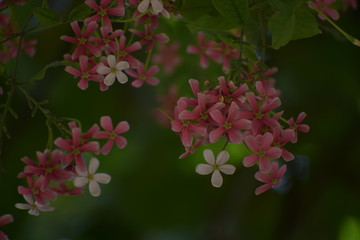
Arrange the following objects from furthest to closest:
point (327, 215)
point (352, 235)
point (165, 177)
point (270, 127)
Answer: point (165, 177) → point (327, 215) → point (352, 235) → point (270, 127)

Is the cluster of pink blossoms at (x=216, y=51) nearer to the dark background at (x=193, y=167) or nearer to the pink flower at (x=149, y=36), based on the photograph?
the pink flower at (x=149, y=36)

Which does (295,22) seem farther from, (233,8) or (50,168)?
(50,168)

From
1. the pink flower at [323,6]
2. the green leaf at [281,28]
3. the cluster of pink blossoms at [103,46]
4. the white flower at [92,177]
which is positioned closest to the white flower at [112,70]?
the cluster of pink blossoms at [103,46]

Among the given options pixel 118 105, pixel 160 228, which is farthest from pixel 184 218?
pixel 118 105

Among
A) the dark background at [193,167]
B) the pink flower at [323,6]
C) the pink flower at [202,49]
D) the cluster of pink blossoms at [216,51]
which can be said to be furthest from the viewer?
the dark background at [193,167]

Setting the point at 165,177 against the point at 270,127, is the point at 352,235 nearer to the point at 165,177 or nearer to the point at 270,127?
the point at 165,177
